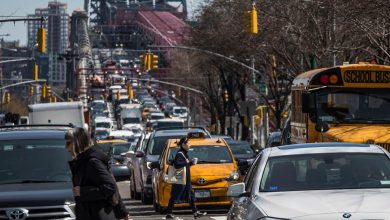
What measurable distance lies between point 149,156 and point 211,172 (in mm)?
4111

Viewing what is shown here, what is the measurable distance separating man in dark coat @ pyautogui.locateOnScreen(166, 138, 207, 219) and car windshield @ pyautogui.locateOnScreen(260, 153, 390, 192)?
33.9 feet

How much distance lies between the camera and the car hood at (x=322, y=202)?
11.4 metres

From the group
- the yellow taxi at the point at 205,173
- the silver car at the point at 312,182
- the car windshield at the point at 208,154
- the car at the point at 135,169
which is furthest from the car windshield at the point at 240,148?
the silver car at the point at 312,182

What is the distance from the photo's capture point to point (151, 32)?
198875 mm

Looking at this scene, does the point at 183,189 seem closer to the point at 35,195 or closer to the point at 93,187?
the point at 35,195

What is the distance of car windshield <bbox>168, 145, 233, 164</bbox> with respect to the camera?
83.5 ft

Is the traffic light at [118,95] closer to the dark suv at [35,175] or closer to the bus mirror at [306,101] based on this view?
the bus mirror at [306,101]

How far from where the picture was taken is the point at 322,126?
2480cm

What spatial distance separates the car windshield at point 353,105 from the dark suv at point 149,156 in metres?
4.58

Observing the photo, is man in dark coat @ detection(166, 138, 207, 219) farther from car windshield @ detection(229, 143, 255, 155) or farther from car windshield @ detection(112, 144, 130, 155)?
car windshield @ detection(112, 144, 130, 155)

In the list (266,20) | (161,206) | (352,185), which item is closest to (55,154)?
(352,185)

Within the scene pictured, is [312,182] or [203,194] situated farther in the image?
[203,194]

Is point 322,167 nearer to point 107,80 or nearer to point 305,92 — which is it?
point 305,92

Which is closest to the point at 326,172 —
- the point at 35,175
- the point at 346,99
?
the point at 35,175
